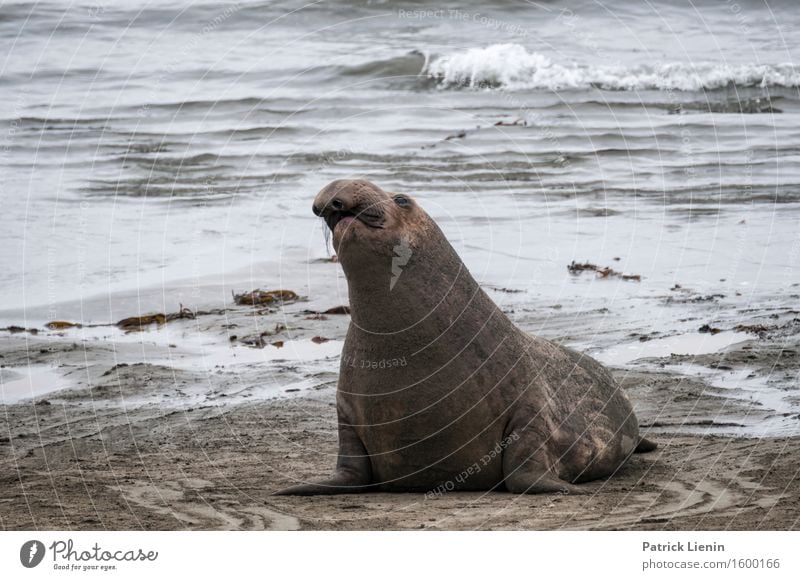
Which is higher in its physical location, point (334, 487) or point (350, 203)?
point (350, 203)

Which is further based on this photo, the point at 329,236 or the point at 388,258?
the point at 329,236

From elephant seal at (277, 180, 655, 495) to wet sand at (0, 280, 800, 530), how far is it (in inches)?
8.4

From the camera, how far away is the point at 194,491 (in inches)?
319

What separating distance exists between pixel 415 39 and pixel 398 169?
9021 mm

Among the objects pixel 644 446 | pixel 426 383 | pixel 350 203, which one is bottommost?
pixel 644 446

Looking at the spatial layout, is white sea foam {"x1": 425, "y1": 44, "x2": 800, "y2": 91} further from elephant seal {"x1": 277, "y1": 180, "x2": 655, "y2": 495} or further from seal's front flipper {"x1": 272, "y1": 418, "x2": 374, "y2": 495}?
seal's front flipper {"x1": 272, "y1": 418, "x2": 374, "y2": 495}

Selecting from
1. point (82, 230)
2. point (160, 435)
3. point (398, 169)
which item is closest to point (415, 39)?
point (398, 169)

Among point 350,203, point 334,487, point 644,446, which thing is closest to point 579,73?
point 644,446

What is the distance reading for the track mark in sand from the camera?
7.10m

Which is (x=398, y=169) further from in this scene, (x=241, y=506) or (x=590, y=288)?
(x=241, y=506)

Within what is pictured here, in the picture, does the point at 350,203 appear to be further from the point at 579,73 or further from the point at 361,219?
the point at 579,73

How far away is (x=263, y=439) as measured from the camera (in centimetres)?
977

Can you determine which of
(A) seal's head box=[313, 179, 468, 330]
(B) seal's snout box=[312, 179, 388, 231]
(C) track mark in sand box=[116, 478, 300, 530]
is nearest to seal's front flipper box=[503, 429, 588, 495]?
(A) seal's head box=[313, 179, 468, 330]
